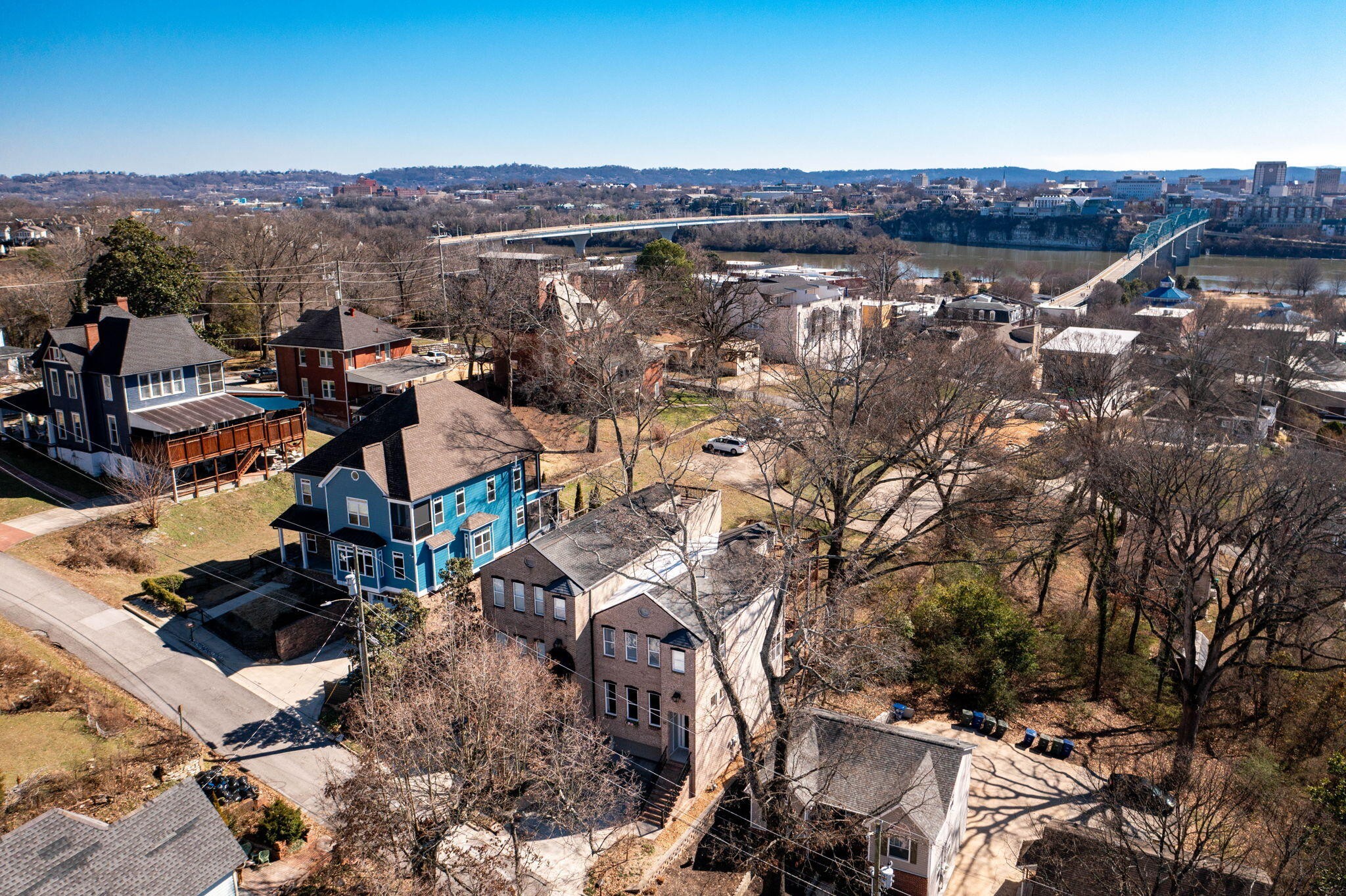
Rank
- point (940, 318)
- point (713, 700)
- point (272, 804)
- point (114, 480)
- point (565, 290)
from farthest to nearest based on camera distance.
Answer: point (940, 318) < point (565, 290) < point (114, 480) < point (713, 700) < point (272, 804)

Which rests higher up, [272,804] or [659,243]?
[659,243]

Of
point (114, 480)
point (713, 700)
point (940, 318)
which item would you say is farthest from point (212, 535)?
point (940, 318)

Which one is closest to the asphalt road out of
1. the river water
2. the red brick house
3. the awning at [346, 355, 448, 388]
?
the red brick house

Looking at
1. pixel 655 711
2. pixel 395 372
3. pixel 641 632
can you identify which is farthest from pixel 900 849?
pixel 395 372

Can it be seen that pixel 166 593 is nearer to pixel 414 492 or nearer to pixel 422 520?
pixel 422 520

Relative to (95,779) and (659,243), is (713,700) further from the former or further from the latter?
(659,243)

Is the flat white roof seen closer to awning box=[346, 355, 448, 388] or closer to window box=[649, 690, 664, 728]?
awning box=[346, 355, 448, 388]
